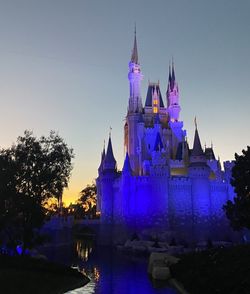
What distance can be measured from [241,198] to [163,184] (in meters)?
26.8

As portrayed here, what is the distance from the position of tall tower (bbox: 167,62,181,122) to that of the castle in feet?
1.95

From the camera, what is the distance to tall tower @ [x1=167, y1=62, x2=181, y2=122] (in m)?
76.1

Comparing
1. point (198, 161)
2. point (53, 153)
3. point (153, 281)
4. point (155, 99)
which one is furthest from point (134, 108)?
point (153, 281)

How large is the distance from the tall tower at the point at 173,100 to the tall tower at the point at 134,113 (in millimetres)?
5675

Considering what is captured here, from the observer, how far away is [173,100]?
77.1 m

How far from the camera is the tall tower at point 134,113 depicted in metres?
72.2

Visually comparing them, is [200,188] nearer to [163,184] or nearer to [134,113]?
[163,184]

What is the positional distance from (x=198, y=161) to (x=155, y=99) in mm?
20658

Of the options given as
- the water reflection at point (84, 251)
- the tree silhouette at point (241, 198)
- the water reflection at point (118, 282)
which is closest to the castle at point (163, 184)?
the water reflection at point (84, 251)

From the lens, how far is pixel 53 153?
30.5m

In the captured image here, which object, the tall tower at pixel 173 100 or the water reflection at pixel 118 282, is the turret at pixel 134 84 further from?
the water reflection at pixel 118 282

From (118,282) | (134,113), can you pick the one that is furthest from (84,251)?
(134,113)

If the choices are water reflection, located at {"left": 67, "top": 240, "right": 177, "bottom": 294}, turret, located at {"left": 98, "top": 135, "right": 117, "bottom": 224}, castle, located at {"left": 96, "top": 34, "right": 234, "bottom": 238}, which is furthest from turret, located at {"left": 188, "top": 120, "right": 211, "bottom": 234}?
water reflection, located at {"left": 67, "top": 240, "right": 177, "bottom": 294}

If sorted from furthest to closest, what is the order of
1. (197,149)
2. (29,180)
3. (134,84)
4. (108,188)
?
(134,84) < (108,188) < (197,149) < (29,180)
